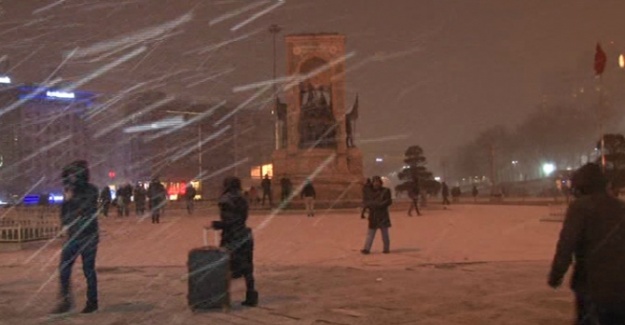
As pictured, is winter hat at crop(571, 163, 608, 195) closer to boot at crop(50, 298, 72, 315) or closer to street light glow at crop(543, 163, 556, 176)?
boot at crop(50, 298, 72, 315)

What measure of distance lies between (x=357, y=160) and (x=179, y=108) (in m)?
70.4

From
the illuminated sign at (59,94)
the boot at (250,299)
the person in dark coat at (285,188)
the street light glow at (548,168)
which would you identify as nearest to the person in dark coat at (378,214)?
the boot at (250,299)

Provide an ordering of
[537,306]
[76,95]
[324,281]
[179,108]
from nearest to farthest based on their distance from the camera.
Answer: [537,306] < [324,281] < [179,108] < [76,95]

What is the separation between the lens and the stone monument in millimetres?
33969

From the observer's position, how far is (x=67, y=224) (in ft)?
27.1

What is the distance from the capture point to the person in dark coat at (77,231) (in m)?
8.32

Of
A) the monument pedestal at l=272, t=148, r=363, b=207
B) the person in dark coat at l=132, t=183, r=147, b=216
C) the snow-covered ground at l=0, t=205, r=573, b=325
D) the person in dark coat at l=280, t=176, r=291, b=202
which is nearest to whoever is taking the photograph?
the snow-covered ground at l=0, t=205, r=573, b=325

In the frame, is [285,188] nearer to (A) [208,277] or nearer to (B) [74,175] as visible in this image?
(B) [74,175]

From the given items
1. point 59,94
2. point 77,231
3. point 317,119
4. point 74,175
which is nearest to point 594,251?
point 77,231

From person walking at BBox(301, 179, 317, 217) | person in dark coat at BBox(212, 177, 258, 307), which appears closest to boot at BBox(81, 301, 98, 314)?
person in dark coat at BBox(212, 177, 258, 307)

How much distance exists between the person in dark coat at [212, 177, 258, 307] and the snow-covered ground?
1.25 feet

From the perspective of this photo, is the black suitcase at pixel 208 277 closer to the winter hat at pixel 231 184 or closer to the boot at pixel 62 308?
the winter hat at pixel 231 184

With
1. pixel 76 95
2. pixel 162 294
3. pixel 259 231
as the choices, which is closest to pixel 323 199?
pixel 259 231

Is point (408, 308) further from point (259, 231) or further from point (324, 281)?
point (259, 231)
